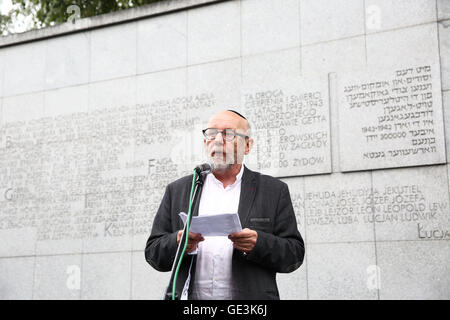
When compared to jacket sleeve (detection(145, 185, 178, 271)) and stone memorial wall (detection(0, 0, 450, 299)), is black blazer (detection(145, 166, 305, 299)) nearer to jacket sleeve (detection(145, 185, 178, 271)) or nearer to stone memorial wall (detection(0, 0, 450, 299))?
jacket sleeve (detection(145, 185, 178, 271))

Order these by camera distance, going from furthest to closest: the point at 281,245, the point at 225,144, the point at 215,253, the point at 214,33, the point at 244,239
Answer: the point at 214,33 → the point at 225,144 → the point at 215,253 → the point at 281,245 → the point at 244,239

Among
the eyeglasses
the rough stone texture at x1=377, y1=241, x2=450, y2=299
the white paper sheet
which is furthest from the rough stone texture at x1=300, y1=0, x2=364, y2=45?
the white paper sheet

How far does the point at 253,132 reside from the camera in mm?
8836

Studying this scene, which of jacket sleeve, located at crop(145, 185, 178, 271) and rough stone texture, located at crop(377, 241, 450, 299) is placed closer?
jacket sleeve, located at crop(145, 185, 178, 271)

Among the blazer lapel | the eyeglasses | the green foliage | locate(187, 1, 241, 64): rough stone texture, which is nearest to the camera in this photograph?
the blazer lapel

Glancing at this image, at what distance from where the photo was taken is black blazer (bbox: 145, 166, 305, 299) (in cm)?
358

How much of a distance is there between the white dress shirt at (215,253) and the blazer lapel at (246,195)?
6cm

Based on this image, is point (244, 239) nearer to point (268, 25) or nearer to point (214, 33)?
point (268, 25)

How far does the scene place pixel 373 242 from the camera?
779 centimetres

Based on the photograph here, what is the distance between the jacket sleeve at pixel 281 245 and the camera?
3.53 m

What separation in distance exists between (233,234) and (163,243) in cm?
49

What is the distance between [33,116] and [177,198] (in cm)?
747

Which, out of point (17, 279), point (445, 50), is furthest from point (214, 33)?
point (17, 279)

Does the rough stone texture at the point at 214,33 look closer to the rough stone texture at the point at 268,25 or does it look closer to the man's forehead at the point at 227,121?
the rough stone texture at the point at 268,25
